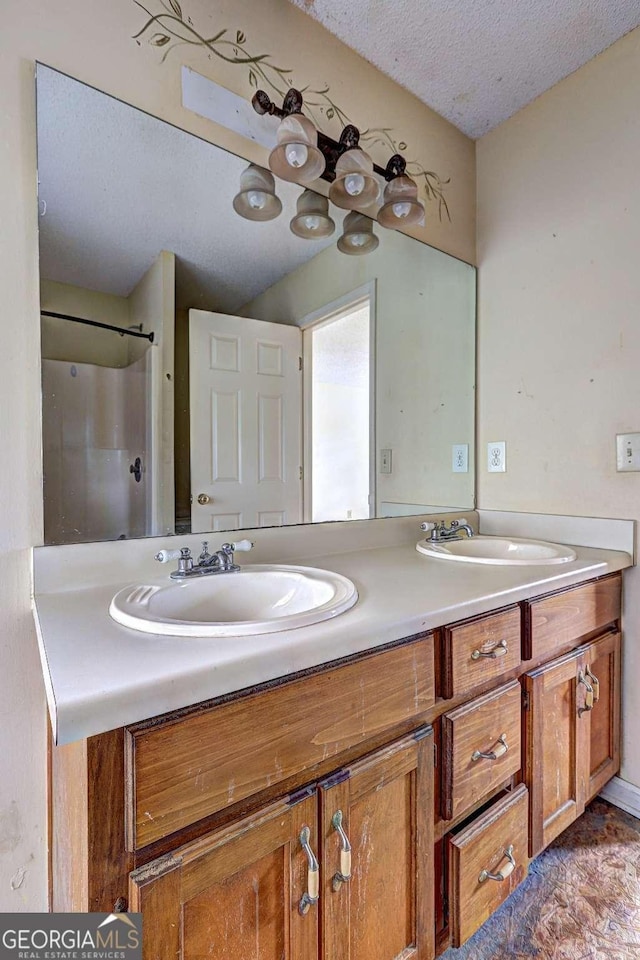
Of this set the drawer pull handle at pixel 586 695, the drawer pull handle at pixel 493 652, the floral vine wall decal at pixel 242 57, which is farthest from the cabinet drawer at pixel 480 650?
the floral vine wall decal at pixel 242 57

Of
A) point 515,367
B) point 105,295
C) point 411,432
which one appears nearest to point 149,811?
point 105,295

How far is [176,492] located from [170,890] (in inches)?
30.1

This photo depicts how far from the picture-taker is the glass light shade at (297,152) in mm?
1121

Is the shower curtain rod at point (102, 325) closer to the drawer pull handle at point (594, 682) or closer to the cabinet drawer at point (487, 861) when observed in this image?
the cabinet drawer at point (487, 861)

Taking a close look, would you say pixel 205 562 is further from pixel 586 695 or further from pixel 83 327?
pixel 586 695

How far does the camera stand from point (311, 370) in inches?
53.9

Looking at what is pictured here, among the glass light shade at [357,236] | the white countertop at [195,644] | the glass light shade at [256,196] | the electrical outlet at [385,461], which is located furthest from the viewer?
the electrical outlet at [385,461]

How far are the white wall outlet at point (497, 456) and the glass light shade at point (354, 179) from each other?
0.95 m

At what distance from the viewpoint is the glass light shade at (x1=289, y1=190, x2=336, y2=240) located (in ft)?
4.33

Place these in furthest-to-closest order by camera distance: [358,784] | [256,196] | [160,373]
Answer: [256,196] → [160,373] → [358,784]

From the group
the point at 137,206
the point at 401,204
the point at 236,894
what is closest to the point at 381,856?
the point at 236,894

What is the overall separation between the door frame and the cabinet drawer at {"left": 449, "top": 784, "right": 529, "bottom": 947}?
2.64 ft

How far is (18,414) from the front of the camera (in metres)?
0.90

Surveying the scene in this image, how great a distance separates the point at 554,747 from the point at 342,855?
2.28 ft
